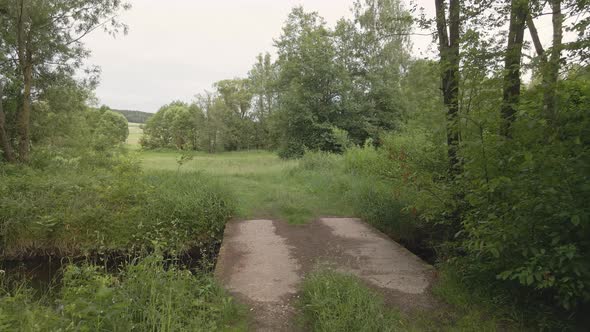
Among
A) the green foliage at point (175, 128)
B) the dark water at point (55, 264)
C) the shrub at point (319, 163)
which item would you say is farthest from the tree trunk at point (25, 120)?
the green foliage at point (175, 128)

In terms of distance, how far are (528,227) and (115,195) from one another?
743cm

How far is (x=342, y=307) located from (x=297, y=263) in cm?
161

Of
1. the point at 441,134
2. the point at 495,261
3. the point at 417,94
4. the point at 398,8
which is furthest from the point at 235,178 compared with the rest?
the point at 398,8

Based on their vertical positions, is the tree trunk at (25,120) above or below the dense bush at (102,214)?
above

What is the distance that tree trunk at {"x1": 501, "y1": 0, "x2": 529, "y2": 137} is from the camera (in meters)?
3.50

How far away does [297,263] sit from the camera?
15.9 feet

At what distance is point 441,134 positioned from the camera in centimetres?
438

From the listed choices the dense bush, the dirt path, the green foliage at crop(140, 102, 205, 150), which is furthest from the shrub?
the green foliage at crop(140, 102, 205, 150)

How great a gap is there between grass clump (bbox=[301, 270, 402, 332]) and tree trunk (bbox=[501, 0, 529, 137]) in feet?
6.89

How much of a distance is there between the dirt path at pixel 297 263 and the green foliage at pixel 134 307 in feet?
1.14

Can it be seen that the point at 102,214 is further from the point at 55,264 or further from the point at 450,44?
the point at 450,44

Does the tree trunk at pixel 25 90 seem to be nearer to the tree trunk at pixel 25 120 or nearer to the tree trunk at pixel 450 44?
the tree trunk at pixel 25 120

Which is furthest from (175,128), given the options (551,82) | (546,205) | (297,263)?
(546,205)

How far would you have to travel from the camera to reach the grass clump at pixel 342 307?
3.10 m
